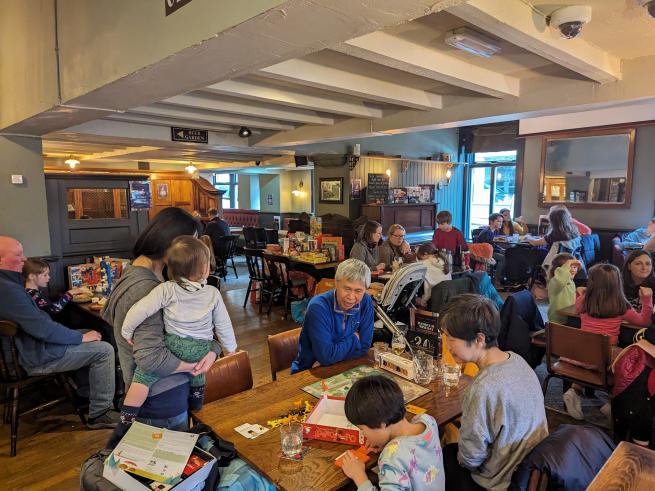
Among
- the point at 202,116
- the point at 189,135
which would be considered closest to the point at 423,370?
the point at 202,116

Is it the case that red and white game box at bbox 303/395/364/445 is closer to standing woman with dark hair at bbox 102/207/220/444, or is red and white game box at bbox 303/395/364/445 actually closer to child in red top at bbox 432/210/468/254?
standing woman with dark hair at bbox 102/207/220/444

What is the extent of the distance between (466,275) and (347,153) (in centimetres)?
473

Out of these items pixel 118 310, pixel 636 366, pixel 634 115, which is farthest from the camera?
pixel 634 115

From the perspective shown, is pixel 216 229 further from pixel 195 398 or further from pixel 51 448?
pixel 195 398

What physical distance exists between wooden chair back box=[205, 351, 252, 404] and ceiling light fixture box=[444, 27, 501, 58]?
2446 mm

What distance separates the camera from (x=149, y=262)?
1805 mm

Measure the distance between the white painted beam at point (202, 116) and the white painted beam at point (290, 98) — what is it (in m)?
1.06

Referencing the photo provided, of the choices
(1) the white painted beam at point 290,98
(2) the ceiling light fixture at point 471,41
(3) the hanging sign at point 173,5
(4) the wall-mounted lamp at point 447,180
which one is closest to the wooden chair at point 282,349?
(3) the hanging sign at point 173,5

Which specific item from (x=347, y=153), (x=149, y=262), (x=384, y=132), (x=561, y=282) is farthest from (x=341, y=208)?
(x=149, y=262)

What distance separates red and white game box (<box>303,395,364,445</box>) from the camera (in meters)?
1.59

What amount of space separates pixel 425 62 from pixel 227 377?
2.73 meters

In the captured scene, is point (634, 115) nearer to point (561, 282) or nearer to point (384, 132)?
point (384, 132)

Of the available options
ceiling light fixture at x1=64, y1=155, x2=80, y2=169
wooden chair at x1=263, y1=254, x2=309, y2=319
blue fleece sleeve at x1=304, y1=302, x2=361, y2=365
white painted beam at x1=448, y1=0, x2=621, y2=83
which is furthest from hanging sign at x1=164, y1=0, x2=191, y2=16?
ceiling light fixture at x1=64, y1=155, x2=80, y2=169

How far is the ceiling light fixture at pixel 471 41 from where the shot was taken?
2.86 metres
